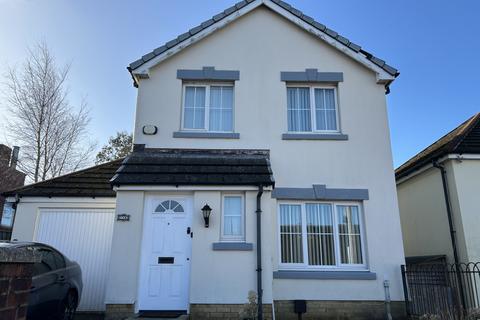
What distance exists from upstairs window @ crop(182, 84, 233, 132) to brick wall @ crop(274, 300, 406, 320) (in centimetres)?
493

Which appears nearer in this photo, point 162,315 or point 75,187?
point 162,315

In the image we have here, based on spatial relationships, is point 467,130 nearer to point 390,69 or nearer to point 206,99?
point 390,69

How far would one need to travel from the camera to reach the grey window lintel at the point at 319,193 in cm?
944

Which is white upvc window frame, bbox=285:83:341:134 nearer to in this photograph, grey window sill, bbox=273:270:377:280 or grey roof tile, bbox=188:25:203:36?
grey roof tile, bbox=188:25:203:36

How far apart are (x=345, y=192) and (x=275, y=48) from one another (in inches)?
184

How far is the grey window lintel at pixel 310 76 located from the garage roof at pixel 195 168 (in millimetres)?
2341

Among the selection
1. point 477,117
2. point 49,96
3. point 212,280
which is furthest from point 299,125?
point 49,96

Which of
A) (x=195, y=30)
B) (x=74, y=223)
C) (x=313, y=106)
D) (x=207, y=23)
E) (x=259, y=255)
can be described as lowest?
(x=259, y=255)

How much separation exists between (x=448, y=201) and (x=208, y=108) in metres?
7.15

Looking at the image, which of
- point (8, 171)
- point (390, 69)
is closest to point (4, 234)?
point (8, 171)

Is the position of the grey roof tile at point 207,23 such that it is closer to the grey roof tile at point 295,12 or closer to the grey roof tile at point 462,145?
the grey roof tile at point 295,12

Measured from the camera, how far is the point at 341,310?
873cm

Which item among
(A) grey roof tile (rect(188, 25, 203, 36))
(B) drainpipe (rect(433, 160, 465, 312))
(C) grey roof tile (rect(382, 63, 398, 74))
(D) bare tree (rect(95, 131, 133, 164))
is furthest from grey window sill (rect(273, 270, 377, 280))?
(D) bare tree (rect(95, 131, 133, 164))

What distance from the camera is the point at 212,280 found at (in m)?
8.05
